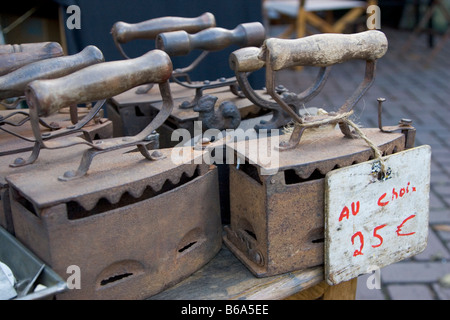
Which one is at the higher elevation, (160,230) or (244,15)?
(244,15)

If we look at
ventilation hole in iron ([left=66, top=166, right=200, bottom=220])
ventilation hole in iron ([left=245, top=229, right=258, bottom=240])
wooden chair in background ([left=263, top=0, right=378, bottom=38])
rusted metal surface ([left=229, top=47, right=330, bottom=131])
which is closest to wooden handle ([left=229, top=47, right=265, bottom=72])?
rusted metal surface ([left=229, top=47, right=330, bottom=131])

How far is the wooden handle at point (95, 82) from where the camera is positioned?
0.84 meters

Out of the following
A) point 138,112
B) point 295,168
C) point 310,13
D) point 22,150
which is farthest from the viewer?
point 310,13

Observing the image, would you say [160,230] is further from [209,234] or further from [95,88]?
[95,88]

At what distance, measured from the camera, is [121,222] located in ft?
3.06

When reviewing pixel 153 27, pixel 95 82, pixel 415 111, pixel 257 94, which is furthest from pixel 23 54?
pixel 415 111

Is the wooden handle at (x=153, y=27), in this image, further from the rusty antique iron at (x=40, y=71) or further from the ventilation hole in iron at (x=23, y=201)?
the ventilation hole in iron at (x=23, y=201)

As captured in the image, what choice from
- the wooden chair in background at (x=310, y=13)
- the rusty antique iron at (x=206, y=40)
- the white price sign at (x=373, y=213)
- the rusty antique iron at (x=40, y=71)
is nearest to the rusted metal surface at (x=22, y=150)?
the rusty antique iron at (x=40, y=71)

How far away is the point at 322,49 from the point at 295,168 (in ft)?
0.83

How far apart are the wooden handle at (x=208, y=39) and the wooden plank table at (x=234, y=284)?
530mm

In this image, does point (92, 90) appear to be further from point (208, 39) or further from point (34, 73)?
point (208, 39)

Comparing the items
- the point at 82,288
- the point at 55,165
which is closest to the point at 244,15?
the point at 55,165

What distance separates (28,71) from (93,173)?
0.85 ft

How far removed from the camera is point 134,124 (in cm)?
Answer: 144
